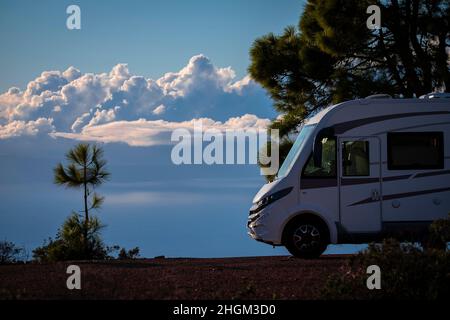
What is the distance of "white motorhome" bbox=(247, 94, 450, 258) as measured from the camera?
12789mm

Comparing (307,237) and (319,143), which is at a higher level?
(319,143)

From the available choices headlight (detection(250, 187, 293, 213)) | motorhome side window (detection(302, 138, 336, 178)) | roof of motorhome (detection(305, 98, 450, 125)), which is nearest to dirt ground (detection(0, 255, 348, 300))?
headlight (detection(250, 187, 293, 213))

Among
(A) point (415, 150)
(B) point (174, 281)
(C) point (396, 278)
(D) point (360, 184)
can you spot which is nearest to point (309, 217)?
(D) point (360, 184)

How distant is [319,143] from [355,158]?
0.92 metres

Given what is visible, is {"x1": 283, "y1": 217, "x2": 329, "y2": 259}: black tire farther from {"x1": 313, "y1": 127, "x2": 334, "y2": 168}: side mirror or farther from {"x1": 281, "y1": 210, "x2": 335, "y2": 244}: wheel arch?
{"x1": 313, "y1": 127, "x2": 334, "y2": 168}: side mirror

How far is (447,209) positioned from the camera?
1334 centimetres

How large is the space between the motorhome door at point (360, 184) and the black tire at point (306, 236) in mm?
490

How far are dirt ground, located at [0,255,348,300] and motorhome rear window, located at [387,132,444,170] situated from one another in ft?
8.31

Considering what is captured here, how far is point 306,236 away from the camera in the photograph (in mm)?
12812

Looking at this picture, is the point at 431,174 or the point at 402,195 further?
the point at 431,174

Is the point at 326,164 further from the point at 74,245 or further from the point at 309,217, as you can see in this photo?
the point at 74,245

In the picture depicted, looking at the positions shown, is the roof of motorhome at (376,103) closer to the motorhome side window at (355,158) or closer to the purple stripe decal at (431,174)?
the motorhome side window at (355,158)

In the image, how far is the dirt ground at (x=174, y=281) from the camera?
29.3 feet
